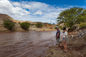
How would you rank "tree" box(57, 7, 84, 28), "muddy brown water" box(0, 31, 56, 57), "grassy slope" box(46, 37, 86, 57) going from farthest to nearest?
"tree" box(57, 7, 84, 28), "muddy brown water" box(0, 31, 56, 57), "grassy slope" box(46, 37, 86, 57)

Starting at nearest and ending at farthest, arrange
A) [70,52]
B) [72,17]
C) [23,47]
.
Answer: [70,52], [23,47], [72,17]

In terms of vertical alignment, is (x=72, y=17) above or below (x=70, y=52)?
above

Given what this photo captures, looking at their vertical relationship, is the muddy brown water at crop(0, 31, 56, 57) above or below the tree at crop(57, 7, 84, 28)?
below

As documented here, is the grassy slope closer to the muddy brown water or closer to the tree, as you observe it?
the muddy brown water

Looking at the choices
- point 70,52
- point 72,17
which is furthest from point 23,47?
point 72,17

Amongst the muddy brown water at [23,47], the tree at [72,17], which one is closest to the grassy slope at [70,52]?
the muddy brown water at [23,47]

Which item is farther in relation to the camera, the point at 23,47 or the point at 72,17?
the point at 72,17

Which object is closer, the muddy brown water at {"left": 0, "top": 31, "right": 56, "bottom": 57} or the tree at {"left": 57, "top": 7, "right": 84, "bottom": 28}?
the muddy brown water at {"left": 0, "top": 31, "right": 56, "bottom": 57}

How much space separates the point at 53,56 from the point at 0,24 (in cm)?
3371

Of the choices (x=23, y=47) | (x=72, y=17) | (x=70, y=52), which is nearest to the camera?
(x=70, y=52)

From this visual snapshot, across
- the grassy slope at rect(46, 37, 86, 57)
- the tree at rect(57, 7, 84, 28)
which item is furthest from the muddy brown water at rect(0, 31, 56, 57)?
the tree at rect(57, 7, 84, 28)

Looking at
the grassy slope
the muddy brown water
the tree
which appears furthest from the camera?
the tree

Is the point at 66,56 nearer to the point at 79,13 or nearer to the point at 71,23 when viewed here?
the point at 71,23

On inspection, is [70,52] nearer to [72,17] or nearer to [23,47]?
A: [23,47]
